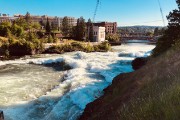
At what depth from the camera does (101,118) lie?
9.00 meters

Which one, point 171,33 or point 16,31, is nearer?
point 171,33

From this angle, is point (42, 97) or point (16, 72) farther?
point (16, 72)

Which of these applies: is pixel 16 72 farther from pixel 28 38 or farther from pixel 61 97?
pixel 28 38

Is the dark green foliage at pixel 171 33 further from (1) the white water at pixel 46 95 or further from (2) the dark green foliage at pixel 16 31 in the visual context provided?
(2) the dark green foliage at pixel 16 31

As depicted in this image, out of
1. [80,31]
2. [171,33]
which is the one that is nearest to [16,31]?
[80,31]

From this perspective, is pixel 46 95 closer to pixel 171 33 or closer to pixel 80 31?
pixel 171 33

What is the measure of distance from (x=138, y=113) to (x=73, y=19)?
7627 inches

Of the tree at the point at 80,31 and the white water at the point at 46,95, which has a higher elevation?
the tree at the point at 80,31

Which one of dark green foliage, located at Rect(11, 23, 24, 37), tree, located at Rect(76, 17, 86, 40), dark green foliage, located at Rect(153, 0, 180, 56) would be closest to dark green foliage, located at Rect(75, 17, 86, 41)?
tree, located at Rect(76, 17, 86, 40)

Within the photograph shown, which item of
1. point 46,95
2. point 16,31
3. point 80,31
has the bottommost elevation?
point 46,95

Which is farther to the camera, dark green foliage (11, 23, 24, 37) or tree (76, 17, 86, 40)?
tree (76, 17, 86, 40)

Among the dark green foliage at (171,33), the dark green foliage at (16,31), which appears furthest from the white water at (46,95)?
the dark green foliage at (16,31)

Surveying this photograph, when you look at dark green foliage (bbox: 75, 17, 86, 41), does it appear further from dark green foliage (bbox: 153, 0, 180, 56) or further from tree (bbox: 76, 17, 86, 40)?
dark green foliage (bbox: 153, 0, 180, 56)

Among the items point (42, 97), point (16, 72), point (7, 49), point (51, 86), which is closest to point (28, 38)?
point (7, 49)
